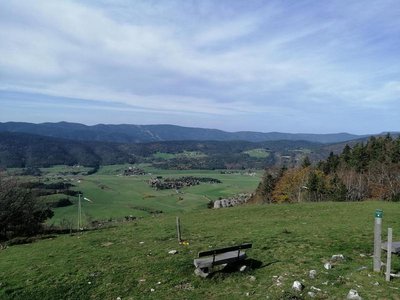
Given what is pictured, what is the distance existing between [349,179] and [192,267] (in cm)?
5906

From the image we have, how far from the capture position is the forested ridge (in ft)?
198

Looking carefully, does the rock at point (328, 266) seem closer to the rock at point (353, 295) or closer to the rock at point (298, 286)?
the rock at point (298, 286)

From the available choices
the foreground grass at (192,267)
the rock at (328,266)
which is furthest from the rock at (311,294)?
the rock at (328,266)

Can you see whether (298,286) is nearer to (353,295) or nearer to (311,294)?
(311,294)

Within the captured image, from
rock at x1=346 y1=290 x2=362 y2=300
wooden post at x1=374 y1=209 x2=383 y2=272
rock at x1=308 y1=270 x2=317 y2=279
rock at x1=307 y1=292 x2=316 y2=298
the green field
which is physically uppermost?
wooden post at x1=374 y1=209 x2=383 y2=272

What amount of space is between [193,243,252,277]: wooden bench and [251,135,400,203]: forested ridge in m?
48.5

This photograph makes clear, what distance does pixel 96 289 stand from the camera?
1342 centimetres

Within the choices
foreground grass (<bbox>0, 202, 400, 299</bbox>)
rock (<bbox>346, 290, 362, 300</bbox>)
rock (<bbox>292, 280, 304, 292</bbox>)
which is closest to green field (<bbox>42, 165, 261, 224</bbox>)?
foreground grass (<bbox>0, 202, 400, 299</bbox>)

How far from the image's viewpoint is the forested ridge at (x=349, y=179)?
→ 198ft

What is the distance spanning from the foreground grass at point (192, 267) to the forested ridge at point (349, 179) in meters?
39.8

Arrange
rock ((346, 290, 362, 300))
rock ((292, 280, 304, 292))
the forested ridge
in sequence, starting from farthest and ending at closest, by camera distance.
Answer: the forested ridge
rock ((292, 280, 304, 292))
rock ((346, 290, 362, 300))

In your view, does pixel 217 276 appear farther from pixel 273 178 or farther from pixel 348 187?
pixel 273 178

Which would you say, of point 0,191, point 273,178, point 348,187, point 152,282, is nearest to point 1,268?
point 152,282

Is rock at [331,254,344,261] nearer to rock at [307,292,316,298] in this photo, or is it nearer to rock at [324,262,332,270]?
rock at [324,262,332,270]
